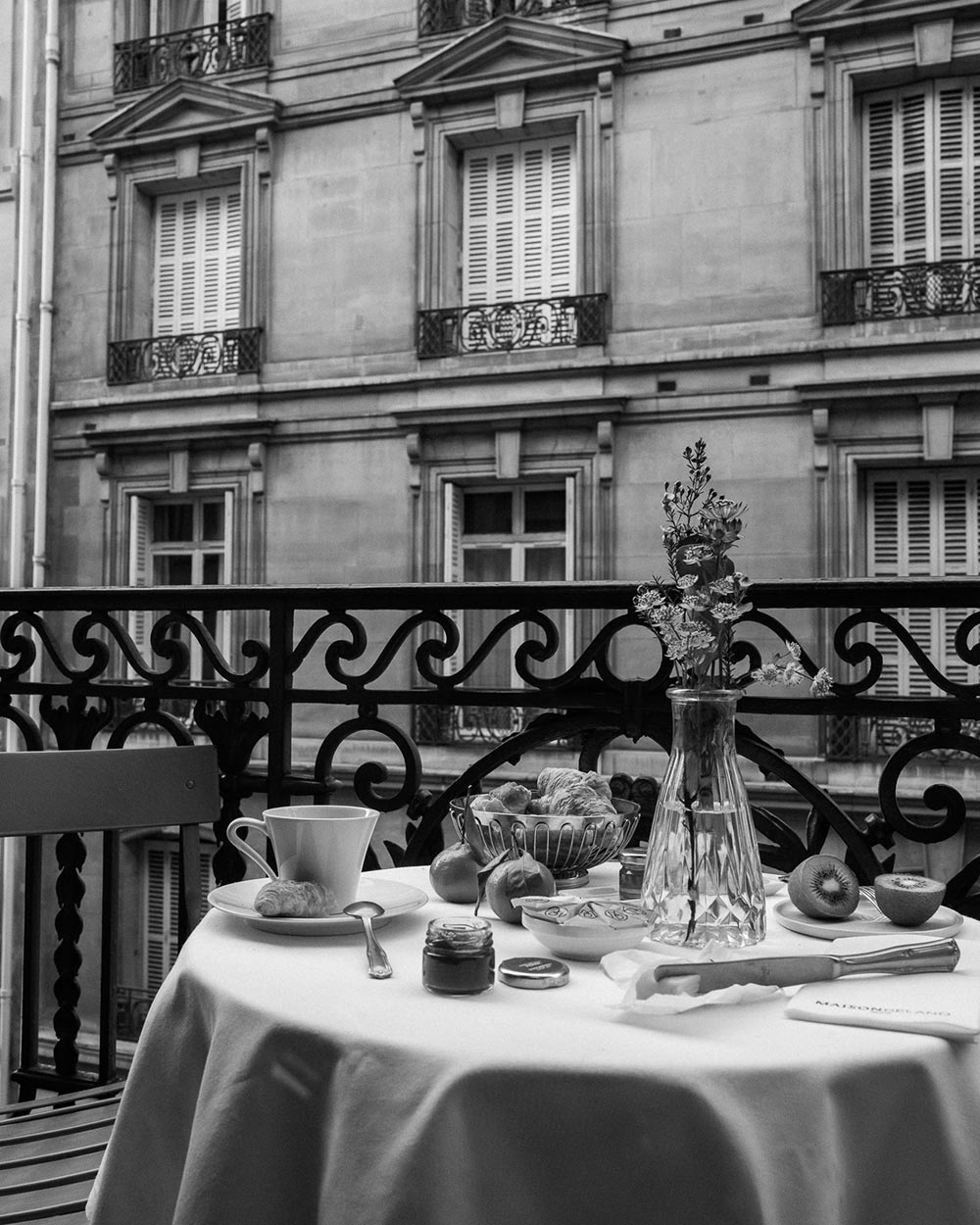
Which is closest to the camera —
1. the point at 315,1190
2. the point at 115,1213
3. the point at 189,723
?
the point at 315,1190

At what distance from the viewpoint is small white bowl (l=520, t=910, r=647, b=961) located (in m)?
1.04

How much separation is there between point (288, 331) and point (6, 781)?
8769 mm

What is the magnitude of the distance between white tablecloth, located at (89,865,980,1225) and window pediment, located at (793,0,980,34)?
8840 mm

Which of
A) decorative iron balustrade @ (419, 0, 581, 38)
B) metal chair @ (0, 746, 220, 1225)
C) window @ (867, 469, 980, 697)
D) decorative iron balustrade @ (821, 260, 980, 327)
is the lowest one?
metal chair @ (0, 746, 220, 1225)

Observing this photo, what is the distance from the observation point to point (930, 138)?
834 centimetres

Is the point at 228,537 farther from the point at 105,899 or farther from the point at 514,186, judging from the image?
the point at 105,899

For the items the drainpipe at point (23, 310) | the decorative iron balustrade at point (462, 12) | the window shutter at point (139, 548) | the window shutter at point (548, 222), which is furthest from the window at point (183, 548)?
the decorative iron balustrade at point (462, 12)

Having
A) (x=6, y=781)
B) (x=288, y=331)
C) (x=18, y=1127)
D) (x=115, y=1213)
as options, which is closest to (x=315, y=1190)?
(x=115, y=1213)

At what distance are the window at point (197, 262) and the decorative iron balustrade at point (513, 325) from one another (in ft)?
6.64

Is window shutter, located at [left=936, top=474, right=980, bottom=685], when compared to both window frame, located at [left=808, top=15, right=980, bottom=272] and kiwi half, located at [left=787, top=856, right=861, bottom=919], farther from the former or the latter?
kiwi half, located at [left=787, top=856, right=861, bottom=919]

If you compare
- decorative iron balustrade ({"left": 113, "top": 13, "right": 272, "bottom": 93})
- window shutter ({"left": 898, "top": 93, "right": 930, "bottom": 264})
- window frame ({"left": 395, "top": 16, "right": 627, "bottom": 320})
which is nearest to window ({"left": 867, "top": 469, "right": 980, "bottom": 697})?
window shutter ({"left": 898, "top": 93, "right": 930, "bottom": 264})

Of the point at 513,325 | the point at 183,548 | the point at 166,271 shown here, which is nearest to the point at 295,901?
the point at 513,325

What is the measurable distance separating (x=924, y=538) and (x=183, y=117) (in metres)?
7.15

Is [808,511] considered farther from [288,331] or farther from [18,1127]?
[18,1127]
